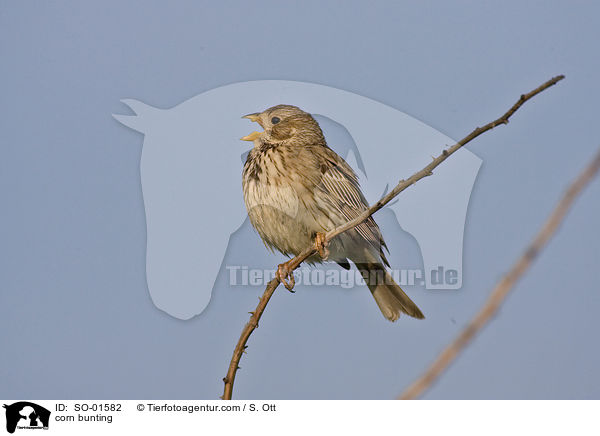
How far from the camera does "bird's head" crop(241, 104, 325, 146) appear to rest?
6.18 m

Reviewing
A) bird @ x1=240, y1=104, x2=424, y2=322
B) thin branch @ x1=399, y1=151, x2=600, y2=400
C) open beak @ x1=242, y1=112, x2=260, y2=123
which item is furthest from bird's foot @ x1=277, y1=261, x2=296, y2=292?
thin branch @ x1=399, y1=151, x2=600, y2=400

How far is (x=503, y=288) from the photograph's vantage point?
0.90 meters

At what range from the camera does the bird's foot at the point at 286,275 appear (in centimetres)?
506

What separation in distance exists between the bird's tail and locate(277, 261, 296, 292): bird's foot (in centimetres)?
105

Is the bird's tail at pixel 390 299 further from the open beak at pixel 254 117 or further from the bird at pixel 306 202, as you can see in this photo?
the open beak at pixel 254 117

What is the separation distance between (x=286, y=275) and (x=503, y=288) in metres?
4.26
